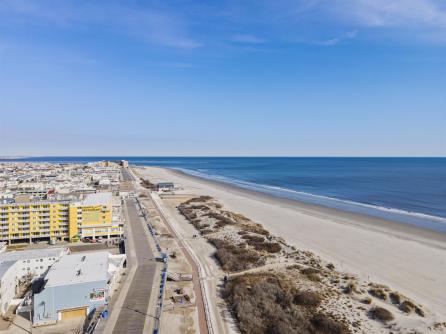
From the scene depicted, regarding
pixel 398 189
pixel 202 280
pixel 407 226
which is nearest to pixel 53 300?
pixel 202 280

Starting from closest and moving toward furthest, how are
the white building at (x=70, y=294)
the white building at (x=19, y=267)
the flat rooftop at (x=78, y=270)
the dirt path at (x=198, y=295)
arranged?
the dirt path at (x=198, y=295)
the white building at (x=70, y=294)
the flat rooftop at (x=78, y=270)
the white building at (x=19, y=267)

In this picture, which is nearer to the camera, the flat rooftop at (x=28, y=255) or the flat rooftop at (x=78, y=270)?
the flat rooftop at (x=78, y=270)

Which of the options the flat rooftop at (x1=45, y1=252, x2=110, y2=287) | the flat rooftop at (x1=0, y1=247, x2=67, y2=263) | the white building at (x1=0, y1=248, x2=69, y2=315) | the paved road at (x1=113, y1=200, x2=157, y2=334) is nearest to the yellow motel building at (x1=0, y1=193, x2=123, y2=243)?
the paved road at (x1=113, y1=200, x2=157, y2=334)

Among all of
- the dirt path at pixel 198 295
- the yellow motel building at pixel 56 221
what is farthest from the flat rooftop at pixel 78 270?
the yellow motel building at pixel 56 221

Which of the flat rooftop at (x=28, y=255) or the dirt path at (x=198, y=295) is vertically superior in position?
the flat rooftop at (x=28, y=255)

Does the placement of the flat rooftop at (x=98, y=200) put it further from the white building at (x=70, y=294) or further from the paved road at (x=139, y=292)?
the white building at (x=70, y=294)

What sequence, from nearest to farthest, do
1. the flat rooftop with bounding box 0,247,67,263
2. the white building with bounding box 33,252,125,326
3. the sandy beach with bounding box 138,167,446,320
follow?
the white building with bounding box 33,252,125,326
the sandy beach with bounding box 138,167,446,320
the flat rooftop with bounding box 0,247,67,263

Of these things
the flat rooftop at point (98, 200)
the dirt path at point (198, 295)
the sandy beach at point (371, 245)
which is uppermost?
the flat rooftop at point (98, 200)

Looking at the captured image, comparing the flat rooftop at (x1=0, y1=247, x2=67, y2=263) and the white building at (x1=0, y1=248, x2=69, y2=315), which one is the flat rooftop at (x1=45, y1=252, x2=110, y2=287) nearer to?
the white building at (x1=0, y1=248, x2=69, y2=315)
